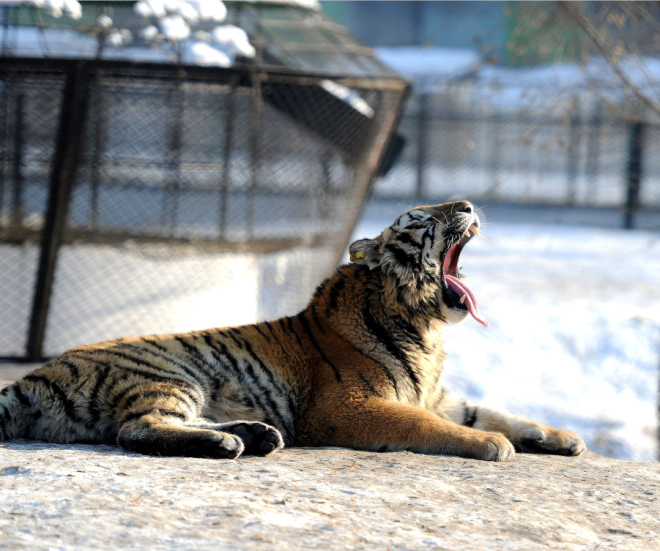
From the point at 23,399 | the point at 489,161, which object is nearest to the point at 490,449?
the point at 23,399

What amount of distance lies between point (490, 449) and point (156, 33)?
12.7 feet

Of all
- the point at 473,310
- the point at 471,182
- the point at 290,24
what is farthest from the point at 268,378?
the point at 471,182

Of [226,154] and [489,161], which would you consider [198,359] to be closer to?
[226,154]

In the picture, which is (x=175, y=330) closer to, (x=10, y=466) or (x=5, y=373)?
(x=5, y=373)

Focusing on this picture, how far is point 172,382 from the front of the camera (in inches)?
105

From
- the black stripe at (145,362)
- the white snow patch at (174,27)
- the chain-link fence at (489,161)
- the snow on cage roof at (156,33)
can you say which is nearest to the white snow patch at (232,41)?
the snow on cage roof at (156,33)

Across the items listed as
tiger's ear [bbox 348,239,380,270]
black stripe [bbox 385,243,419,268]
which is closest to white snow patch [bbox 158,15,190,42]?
tiger's ear [bbox 348,239,380,270]

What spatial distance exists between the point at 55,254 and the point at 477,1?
1610 centimetres

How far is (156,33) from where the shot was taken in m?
5.30

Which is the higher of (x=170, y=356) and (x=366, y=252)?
(x=366, y=252)

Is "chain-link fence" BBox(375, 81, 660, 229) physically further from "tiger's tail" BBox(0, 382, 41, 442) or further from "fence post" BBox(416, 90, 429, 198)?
"tiger's tail" BBox(0, 382, 41, 442)

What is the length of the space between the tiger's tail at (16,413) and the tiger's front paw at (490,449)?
1.46 meters

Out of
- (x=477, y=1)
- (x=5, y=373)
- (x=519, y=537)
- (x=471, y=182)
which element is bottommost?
(x=5, y=373)

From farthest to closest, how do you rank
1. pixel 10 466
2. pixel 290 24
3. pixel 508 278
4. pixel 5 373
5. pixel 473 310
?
pixel 508 278, pixel 290 24, pixel 5 373, pixel 473 310, pixel 10 466
